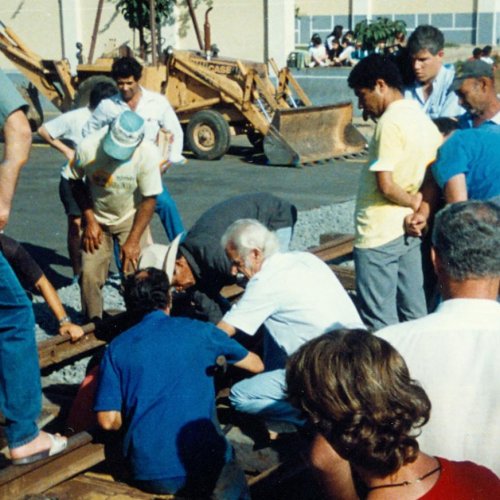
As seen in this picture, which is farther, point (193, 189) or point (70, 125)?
point (193, 189)

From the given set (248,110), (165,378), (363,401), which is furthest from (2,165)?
(248,110)

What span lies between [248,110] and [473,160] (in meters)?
11.3

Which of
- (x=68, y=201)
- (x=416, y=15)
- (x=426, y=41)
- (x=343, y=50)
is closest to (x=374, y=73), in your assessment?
(x=426, y=41)

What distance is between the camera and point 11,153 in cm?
374

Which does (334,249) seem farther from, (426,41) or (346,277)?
(426,41)

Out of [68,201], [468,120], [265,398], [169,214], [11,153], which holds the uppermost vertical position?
[11,153]

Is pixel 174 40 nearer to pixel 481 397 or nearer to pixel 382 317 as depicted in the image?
pixel 382 317

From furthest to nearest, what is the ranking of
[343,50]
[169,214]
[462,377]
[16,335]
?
1. [343,50]
2. [169,214]
3. [16,335]
4. [462,377]

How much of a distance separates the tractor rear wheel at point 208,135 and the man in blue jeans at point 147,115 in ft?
27.0

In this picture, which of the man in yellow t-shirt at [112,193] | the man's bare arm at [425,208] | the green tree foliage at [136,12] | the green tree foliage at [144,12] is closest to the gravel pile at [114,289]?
the man in yellow t-shirt at [112,193]

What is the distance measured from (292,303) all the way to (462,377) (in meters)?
1.87

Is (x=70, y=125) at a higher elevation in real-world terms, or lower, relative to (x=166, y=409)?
higher

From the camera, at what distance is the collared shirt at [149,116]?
Result: 25.2 feet

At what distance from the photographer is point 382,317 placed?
555 centimetres
